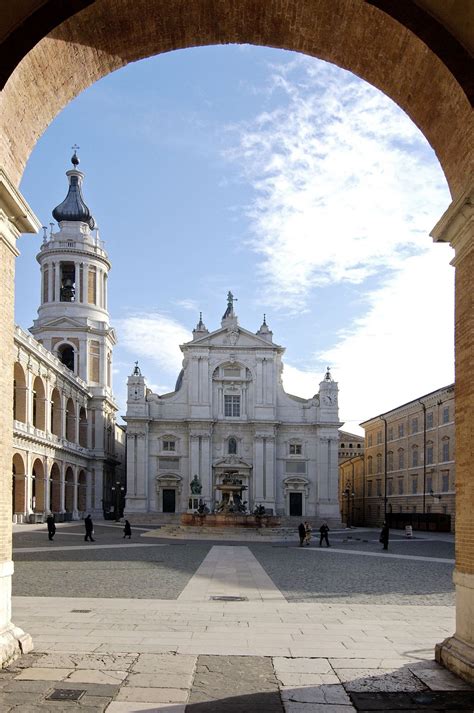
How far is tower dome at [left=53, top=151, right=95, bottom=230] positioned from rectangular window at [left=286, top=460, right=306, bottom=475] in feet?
98.1

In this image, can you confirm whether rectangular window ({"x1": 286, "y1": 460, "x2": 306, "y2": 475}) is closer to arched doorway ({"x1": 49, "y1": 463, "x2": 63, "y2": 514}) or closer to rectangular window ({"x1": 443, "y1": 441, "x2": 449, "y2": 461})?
rectangular window ({"x1": 443, "y1": 441, "x2": 449, "y2": 461})

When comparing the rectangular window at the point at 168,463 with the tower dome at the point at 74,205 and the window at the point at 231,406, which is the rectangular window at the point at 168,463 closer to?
the window at the point at 231,406

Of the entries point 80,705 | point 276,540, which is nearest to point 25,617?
point 80,705

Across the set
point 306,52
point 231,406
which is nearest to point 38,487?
point 231,406

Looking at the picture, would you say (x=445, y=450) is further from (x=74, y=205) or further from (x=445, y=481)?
(x=74, y=205)

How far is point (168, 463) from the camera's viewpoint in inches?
2773

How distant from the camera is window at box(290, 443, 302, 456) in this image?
7131 centimetres

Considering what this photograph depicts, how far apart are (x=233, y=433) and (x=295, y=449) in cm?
601

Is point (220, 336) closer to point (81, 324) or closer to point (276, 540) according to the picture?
point (81, 324)

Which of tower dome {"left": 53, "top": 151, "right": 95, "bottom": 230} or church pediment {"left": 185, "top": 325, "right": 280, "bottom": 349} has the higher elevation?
tower dome {"left": 53, "top": 151, "right": 95, "bottom": 230}

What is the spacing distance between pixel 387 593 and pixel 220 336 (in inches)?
2180

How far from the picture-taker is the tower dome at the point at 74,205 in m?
73.1

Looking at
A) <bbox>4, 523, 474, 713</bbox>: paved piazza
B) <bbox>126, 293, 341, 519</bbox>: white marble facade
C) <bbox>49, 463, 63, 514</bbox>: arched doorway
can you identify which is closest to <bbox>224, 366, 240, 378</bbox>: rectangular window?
<bbox>126, 293, 341, 519</bbox>: white marble facade

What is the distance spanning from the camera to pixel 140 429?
70062 millimetres
